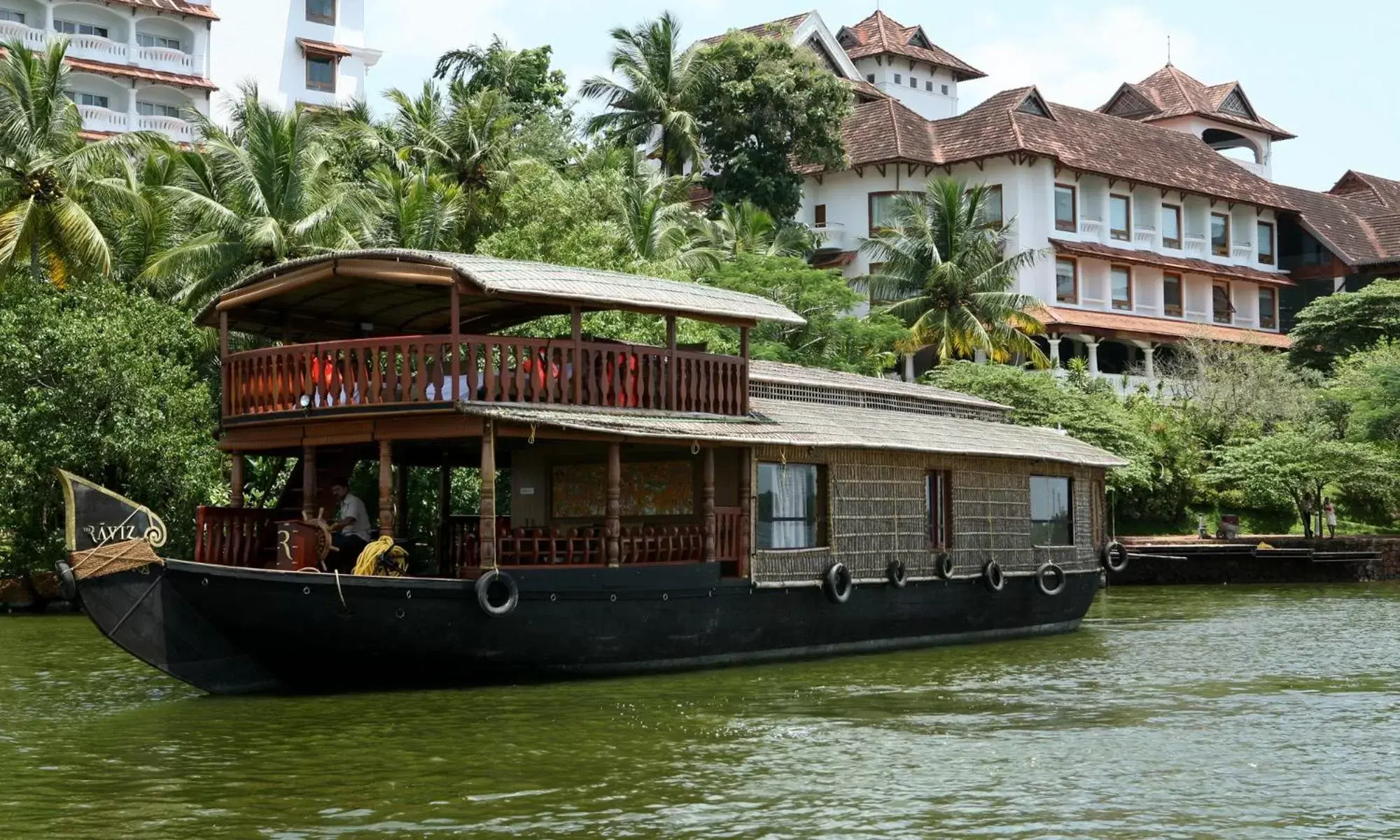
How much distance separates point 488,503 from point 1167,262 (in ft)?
111

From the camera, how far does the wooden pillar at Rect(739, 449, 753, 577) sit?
15.0m

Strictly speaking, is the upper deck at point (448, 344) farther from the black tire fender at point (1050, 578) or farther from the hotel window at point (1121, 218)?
the hotel window at point (1121, 218)

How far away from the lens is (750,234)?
116 feet

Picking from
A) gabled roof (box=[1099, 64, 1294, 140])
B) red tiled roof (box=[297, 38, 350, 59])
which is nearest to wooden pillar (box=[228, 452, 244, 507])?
red tiled roof (box=[297, 38, 350, 59])

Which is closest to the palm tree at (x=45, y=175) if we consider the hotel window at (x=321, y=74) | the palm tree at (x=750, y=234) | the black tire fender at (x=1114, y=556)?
the palm tree at (x=750, y=234)

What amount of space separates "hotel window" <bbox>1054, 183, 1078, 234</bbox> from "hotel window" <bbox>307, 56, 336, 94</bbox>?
20.5 metres

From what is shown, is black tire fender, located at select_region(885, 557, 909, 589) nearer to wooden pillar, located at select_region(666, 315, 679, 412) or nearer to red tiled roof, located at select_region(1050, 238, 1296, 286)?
wooden pillar, located at select_region(666, 315, 679, 412)

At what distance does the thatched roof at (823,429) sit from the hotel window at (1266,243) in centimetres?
3009

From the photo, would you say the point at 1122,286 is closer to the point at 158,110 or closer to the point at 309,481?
the point at 158,110

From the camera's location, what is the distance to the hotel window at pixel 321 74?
46406 millimetres

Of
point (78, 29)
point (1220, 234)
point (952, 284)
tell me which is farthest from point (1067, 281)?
point (78, 29)

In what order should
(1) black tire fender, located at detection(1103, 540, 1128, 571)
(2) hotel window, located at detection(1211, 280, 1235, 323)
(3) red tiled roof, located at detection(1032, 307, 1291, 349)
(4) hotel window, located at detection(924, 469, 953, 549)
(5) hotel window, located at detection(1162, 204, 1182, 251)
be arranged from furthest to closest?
(2) hotel window, located at detection(1211, 280, 1235, 323)
(5) hotel window, located at detection(1162, 204, 1182, 251)
(3) red tiled roof, located at detection(1032, 307, 1291, 349)
(1) black tire fender, located at detection(1103, 540, 1128, 571)
(4) hotel window, located at detection(924, 469, 953, 549)

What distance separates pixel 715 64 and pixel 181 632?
97.0ft

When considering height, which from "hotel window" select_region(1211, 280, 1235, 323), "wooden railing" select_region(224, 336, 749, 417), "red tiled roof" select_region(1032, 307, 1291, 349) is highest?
"hotel window" select_region(1211, 280, 1235, 323)
